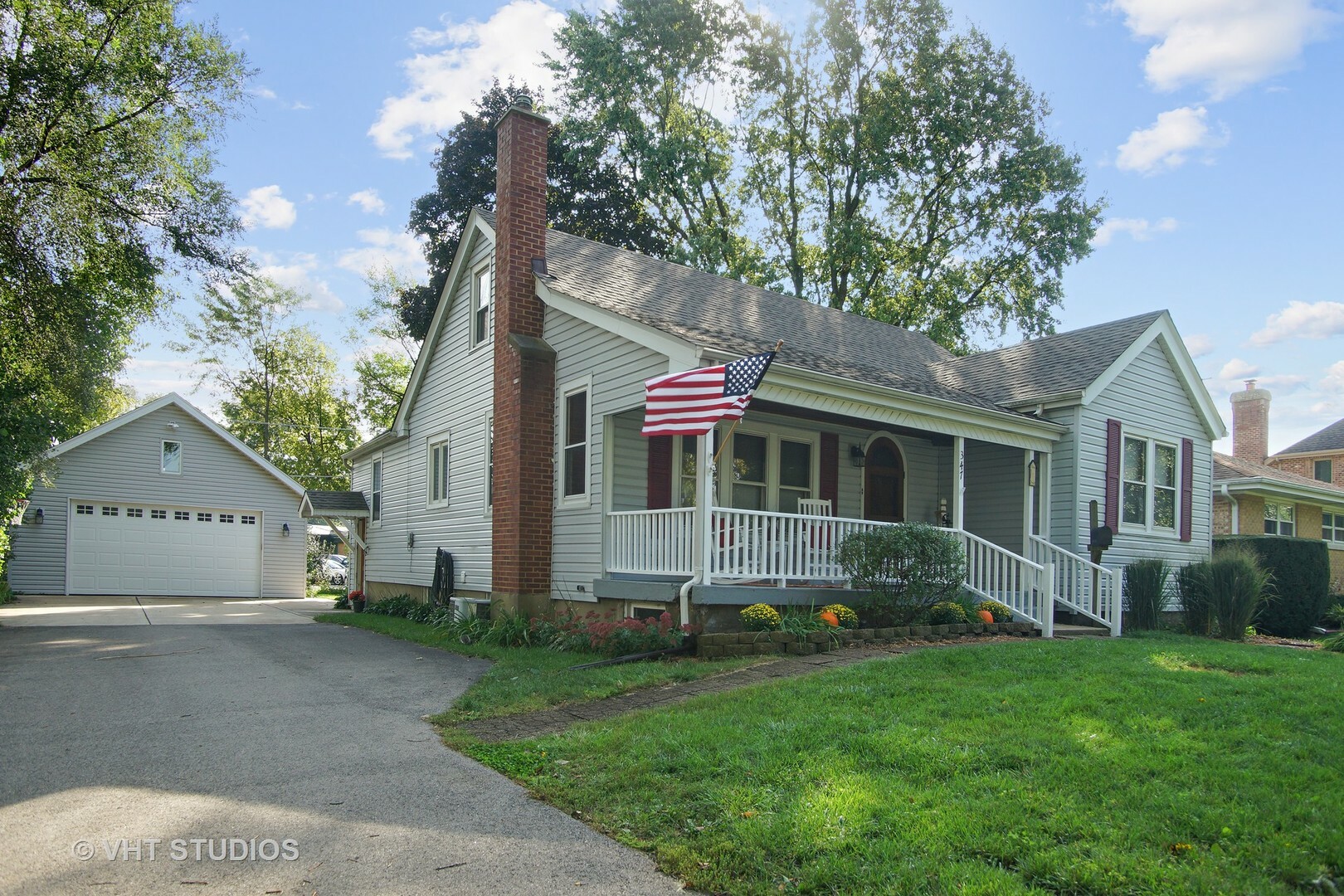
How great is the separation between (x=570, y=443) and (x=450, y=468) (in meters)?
4.40

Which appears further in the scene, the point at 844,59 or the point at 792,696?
the point at 844,59

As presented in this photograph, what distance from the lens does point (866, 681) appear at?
7238 mm

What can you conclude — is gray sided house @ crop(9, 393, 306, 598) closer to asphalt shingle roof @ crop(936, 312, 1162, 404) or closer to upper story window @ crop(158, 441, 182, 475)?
upper story window @ crop(158, 441, 182, 475)

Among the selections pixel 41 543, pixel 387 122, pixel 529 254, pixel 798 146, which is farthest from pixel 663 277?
pixel 41 543

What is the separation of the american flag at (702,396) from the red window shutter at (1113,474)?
821 centimetres

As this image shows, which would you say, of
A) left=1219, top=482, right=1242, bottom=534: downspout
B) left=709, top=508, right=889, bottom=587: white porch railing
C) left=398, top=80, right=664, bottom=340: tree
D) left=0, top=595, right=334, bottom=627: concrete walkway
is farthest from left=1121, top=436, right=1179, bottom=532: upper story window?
left=398, top=80, right=664, bottom=340: tree

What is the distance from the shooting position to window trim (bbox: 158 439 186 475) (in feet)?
81.3

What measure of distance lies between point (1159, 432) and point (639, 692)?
12252 millimetres

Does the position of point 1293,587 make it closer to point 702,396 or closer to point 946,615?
point 946,615

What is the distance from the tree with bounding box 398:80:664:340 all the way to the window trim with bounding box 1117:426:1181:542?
17.7m

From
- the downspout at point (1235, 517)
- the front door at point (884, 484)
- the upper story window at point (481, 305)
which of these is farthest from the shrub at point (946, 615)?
the downspout at point (1235, 517)

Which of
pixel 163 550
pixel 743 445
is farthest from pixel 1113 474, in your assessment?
pixel 163 550

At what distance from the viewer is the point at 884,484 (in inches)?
600

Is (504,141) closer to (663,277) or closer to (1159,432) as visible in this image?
(663,277)
